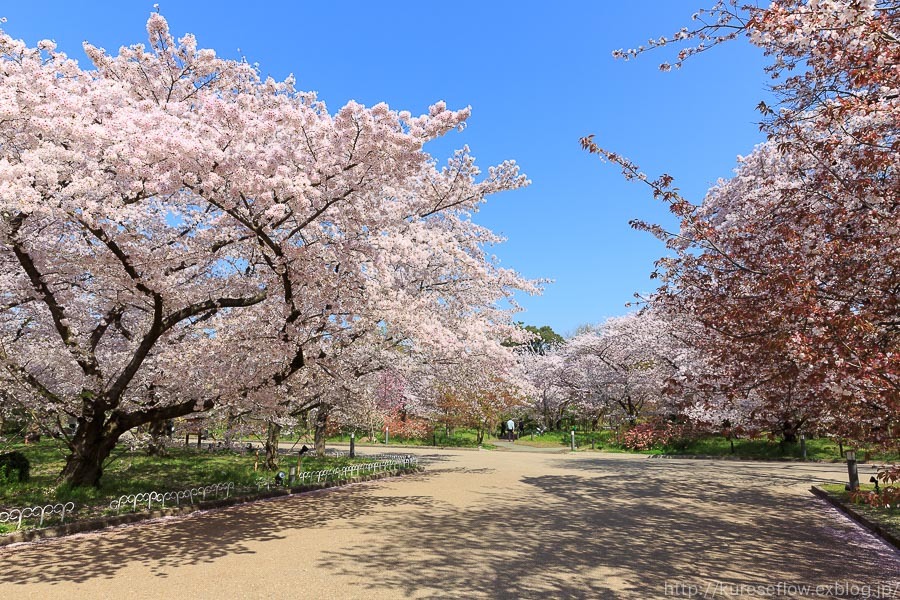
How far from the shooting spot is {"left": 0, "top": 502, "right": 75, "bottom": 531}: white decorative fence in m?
7.82

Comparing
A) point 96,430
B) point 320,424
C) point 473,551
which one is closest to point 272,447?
point 320,424

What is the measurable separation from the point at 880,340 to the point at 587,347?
31.6 metres

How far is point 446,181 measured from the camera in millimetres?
11141

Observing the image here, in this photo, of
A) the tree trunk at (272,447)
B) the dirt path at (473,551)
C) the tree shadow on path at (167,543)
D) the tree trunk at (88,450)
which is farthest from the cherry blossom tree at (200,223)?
the tree trunk at (272,447)

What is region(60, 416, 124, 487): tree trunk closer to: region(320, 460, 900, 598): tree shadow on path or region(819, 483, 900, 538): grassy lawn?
region(320, 460, 900, 598): tree shadow on path

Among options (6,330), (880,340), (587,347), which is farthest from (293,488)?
(587,347)

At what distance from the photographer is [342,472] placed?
15039 mm

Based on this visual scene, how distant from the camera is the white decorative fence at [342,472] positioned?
13.1 m

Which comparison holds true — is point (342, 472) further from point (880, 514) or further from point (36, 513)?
point (880, 514)

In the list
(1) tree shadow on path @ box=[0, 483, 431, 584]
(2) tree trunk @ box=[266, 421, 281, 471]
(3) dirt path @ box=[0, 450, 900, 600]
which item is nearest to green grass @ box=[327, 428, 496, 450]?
(2) tree trunk @ box=[266, 421, 281, 471]

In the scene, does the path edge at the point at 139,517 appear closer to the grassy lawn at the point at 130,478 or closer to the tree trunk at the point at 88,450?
the grassy lawn at the point at 130,478

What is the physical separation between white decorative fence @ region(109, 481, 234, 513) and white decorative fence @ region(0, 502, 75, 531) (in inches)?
29.8

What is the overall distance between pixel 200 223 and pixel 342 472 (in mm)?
8164

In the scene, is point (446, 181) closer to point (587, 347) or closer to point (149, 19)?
point (149, 19)
